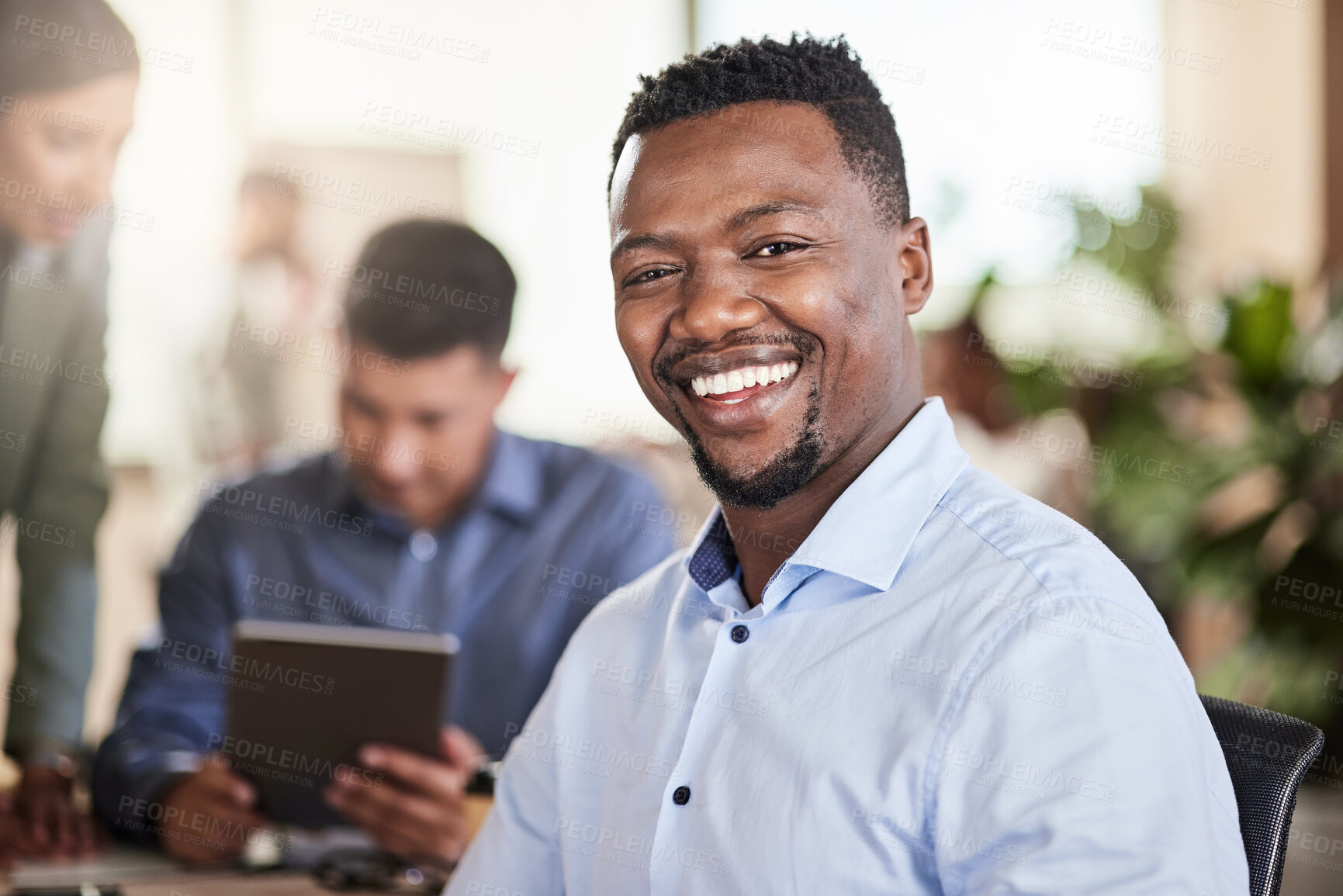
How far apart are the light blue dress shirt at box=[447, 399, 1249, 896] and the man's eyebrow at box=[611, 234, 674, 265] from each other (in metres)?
0.27

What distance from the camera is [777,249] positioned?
99cm

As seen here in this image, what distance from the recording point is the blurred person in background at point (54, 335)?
8.42 feet

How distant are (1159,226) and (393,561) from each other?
110 inches

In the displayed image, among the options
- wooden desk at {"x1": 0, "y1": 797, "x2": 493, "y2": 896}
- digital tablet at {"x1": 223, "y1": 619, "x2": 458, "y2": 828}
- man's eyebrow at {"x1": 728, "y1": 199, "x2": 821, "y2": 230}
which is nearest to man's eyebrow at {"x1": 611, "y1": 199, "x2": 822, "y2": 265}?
man's eyebrow at {"x1": 728, "y1": 199, "x2": 821, "y2": 230}

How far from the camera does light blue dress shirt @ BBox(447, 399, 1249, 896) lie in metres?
0.72

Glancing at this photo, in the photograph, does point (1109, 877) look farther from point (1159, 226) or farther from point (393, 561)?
point (1159, 226)

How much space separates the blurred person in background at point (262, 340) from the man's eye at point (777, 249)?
2.08 meters

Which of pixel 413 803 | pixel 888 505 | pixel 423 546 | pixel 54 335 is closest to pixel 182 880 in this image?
pixel 413 803

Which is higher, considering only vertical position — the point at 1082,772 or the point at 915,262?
the point at 915,262

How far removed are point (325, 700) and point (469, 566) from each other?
76 centimetres

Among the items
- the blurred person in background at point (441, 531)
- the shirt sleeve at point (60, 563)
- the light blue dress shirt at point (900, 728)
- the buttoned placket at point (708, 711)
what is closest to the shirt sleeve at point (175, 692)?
the blurred person in background at point (441, 531)

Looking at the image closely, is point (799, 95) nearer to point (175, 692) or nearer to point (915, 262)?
point (915, 262)

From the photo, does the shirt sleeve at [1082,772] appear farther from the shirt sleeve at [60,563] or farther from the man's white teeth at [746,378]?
the shirt sleeve at [60,563]

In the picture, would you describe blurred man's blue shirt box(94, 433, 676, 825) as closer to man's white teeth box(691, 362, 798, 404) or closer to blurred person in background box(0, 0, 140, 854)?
blurred person in background box(0, 0, 140, 854)
